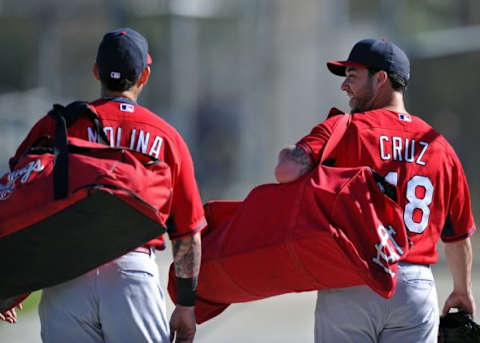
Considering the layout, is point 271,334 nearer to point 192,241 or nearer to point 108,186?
point 192,241

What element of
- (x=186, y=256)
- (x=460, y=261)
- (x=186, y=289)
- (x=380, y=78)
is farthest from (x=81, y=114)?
(x=460, y=261)

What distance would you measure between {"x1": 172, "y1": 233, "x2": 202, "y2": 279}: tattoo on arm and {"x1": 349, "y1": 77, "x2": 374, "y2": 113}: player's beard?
3.12ft

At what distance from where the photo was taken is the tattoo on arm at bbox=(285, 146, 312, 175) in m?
3.63

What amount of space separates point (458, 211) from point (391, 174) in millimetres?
508

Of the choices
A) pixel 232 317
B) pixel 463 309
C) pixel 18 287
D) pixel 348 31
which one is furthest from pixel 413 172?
pixel 348 31

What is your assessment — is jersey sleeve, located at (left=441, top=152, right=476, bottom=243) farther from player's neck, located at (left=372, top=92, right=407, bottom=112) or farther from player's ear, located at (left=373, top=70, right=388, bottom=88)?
player's ear, located at (left=373, top=70, right=388, bottom=88)

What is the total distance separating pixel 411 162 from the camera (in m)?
3.78

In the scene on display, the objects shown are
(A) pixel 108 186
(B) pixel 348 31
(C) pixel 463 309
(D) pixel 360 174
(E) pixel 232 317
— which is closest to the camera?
(A) pixel 108 186

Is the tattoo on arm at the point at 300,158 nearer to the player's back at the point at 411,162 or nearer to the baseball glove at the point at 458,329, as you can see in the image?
the player's back at the point at 411,162

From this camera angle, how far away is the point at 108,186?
10.5 ft

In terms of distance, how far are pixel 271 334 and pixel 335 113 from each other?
4.27 meters

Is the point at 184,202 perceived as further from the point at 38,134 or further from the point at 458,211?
the point at 458,211

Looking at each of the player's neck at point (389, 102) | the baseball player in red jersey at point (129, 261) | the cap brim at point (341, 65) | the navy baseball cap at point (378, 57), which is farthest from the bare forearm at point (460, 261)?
the baseball player in red jersey at point (129, 261)

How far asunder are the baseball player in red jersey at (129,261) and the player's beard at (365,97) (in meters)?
0.85
